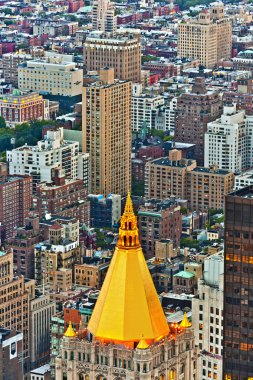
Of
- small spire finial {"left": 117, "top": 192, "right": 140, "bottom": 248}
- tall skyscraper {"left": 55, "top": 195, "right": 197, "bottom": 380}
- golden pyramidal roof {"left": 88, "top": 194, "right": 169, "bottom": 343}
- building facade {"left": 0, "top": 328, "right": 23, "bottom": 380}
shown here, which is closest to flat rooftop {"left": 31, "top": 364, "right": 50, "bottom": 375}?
building facade {"left": 0, "top": 328, "right": 23, "bottom": 380}

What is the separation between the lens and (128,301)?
81375 millimetres

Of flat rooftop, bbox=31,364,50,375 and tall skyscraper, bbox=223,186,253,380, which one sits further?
flat rooftop, bbox=31,364,50,375

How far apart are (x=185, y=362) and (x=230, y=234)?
14.6 m

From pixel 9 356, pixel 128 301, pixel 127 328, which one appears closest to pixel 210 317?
pixel 9 356

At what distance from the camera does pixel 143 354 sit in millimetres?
81062

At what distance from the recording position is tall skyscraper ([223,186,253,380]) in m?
96.9

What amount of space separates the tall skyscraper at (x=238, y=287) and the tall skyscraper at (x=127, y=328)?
14.6 meters

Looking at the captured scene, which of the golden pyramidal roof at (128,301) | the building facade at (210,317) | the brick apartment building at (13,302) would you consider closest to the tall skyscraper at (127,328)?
the golden pyramidal roof at (128,301)

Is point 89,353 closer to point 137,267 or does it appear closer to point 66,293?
point 137,267

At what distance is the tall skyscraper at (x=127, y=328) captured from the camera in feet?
267

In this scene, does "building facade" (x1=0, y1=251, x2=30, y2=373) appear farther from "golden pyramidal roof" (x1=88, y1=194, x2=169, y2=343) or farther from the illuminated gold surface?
the illuminated gold surface

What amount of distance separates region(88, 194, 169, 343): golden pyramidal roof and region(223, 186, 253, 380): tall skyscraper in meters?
15.3

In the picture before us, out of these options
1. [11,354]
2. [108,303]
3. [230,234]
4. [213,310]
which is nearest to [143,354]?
[108,303]

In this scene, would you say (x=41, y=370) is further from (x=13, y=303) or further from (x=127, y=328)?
(x=127, y=328)
